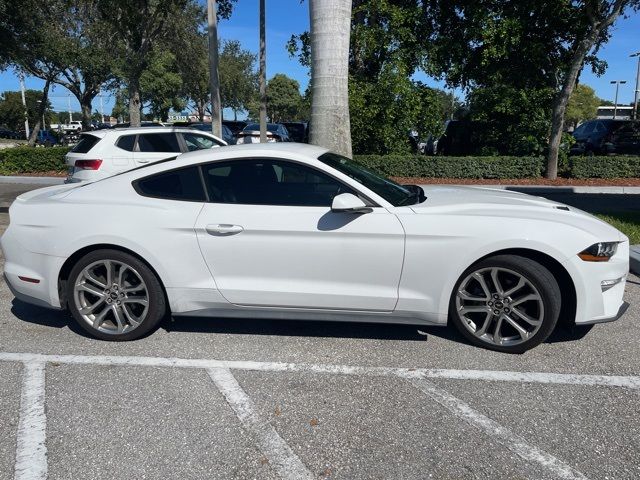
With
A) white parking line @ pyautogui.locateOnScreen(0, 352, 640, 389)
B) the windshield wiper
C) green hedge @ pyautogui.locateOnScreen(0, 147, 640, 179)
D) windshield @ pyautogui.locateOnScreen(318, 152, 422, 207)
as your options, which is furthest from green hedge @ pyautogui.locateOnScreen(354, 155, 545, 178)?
white parking line @ pyautogui.locateOnScreen(0, 352, 640, 389)

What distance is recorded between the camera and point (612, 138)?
1861 centimetres

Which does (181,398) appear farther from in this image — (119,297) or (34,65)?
(34,65)

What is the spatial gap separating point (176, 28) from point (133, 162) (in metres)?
15.7

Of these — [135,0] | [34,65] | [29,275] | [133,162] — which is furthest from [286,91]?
[29,275]

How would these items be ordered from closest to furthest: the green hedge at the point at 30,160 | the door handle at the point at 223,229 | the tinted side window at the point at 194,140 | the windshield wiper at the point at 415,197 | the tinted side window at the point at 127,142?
1. the door handle at the point at 223,229
2. the windshield wiper at the point at 415,197
3. the tinted side window at the point at 127,142
4. the tinted side window at the point at 194,140
5. the green hedge at the point at 30,160

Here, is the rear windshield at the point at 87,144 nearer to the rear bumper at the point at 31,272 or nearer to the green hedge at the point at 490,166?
the rear bumper at the point at 31,272

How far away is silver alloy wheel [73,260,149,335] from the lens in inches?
159

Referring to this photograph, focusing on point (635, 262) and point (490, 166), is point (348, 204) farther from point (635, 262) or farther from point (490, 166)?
point (490, 166)

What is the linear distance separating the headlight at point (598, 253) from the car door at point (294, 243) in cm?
122

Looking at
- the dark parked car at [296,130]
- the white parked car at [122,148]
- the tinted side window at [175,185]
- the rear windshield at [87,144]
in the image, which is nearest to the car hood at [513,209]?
the tinted side window at [175,185]

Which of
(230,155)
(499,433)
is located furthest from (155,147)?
(499,433)

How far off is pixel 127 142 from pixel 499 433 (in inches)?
356

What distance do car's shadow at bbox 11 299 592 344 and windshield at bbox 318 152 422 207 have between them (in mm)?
1049

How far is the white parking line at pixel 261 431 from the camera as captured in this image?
102 inches
